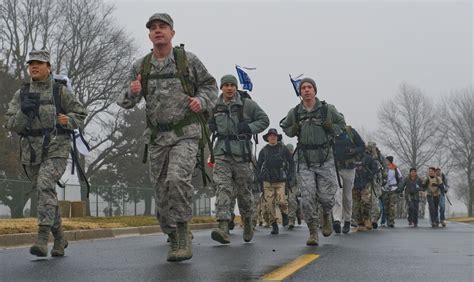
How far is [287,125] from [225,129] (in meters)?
0.83

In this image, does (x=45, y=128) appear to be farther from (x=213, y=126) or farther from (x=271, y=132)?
Answer: (x=271, y=132)

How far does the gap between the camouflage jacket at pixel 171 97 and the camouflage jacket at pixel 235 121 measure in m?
2.87

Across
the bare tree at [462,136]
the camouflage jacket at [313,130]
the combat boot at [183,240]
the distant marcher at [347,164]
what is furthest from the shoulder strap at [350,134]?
the bare tree at [462,136]

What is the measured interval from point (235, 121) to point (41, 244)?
3.47m

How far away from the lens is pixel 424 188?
74.0ft

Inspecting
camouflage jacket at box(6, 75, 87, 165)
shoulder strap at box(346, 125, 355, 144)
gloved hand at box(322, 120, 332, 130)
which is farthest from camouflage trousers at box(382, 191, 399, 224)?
camouflage jacket at box(6, 75, 87, 165)

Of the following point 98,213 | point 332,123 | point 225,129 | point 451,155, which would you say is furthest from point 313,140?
point 451,155

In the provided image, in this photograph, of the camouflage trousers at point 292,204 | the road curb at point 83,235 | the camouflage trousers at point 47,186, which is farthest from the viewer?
the camouflage trousers at point 292,204

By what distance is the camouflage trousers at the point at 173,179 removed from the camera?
22.1 ft

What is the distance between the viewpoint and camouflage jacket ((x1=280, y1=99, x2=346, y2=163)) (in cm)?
1005

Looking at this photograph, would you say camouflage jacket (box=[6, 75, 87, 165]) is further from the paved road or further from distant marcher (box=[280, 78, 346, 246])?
distant marcher (box=[280, 78, 346, 246])

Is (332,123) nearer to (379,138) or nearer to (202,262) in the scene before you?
(202,262)

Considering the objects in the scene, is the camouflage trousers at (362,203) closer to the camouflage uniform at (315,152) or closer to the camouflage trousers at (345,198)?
the camouflage trousers at (345,198)

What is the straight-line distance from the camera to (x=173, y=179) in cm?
671
